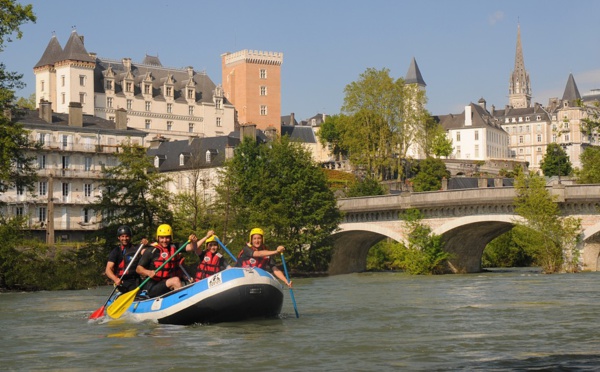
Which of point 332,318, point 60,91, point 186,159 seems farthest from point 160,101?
point 332,318

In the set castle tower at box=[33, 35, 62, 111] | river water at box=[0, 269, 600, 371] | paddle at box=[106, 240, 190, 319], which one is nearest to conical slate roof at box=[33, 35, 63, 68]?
castle tower at box=[33, 35, 62, 111]

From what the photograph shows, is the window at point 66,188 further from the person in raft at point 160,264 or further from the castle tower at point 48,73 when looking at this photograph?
the person in raft at point 160,264

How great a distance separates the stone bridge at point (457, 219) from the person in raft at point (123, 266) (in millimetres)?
31662

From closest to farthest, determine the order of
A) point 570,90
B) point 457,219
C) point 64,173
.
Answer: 1. point 457,219
2. point 64,173
3. point 570,90

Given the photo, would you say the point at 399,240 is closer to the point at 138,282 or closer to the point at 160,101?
the point at 138,282

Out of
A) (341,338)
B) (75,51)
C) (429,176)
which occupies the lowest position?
(341,338)

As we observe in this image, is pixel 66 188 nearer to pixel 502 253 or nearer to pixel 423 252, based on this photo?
pixel 502 253

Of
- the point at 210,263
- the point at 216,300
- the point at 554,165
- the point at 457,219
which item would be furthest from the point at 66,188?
the point at 554,165

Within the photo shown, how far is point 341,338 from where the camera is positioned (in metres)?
22.0

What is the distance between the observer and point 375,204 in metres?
60.3

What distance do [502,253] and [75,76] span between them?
56618 mm

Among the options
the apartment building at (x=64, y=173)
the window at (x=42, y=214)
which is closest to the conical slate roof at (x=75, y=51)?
the apartment building at (x=64, y=173)

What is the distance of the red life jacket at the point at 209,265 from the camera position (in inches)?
987

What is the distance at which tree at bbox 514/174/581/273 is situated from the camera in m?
52.1
